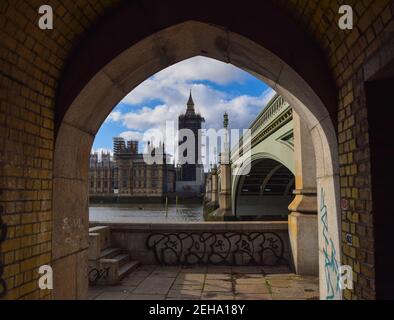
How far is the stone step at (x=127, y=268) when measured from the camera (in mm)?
7840

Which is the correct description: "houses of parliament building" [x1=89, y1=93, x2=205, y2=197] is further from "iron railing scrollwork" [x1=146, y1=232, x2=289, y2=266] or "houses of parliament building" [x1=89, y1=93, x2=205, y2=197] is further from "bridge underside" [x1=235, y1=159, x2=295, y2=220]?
"iron railing scrollwork" [x1=146, y1=232, x2=289, y2=266]

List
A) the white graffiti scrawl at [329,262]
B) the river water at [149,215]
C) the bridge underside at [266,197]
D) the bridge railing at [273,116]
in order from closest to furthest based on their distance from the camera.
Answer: the white graffiti scrawl at [329,262], the bridge railing at [273,116], the bridge underside at [266,197], the river water at [149,215]

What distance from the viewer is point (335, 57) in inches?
157

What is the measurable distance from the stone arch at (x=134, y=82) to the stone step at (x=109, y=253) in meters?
3.48

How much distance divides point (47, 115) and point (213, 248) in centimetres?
616

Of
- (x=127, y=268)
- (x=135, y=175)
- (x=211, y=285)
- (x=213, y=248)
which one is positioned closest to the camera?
Answer: (x=211, y=285)

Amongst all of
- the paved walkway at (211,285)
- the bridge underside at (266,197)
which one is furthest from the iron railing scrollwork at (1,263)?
the bridge underside at (266,197)

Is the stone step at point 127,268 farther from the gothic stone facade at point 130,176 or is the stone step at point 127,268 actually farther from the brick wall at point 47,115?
the gothic stone facade at point 130,176

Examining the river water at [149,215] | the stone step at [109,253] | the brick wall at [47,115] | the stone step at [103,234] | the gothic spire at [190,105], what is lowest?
the river water at [149,215]

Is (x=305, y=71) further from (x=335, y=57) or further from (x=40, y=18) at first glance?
(x=40, y=18)

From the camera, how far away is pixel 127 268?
8.35 meters

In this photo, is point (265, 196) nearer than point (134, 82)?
No

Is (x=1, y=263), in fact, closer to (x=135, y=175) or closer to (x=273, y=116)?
(x=273, y=116)

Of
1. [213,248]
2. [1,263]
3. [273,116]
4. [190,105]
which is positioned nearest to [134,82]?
[1,263]
